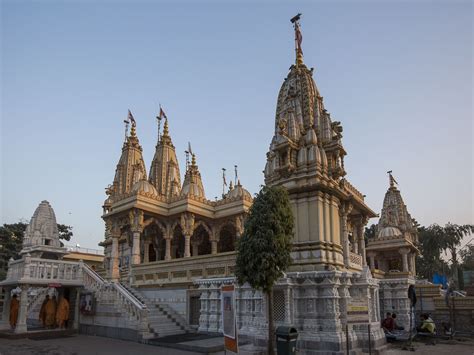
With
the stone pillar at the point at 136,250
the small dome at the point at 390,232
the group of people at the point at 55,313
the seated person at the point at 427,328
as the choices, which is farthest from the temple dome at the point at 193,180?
the seated person at the point at 427,328

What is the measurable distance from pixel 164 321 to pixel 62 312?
6153mm

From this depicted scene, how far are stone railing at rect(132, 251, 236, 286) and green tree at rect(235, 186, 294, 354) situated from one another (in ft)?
18.4

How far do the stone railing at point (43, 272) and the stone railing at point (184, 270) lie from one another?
354 centimetres

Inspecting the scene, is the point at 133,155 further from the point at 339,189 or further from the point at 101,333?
the point at 339,189

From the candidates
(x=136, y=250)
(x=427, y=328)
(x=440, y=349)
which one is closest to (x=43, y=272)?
(x=136, y=250)

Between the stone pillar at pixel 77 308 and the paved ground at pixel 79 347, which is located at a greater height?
the stone pillar at pixel 77 308

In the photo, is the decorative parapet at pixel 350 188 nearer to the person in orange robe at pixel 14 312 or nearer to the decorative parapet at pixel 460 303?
the decorative parapet at pixel 460 303

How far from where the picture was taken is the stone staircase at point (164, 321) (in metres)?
18.3

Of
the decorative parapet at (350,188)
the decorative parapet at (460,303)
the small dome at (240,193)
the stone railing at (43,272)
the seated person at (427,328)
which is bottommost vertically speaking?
the seated person at (427,328)

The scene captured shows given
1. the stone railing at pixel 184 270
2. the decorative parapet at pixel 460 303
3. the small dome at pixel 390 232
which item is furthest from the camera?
the small dome at pixel 390 232

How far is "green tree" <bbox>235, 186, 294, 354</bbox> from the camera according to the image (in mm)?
12320

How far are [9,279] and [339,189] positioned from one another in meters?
17.9

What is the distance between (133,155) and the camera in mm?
38531

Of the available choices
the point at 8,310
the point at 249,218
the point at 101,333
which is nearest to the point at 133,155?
the point at 8,310
